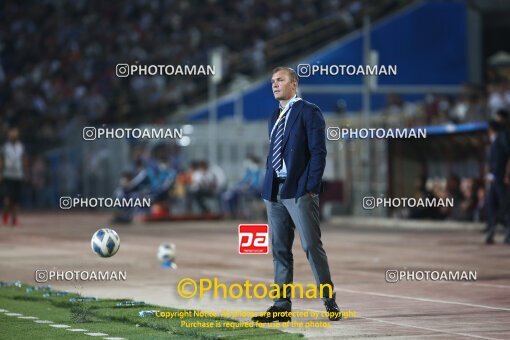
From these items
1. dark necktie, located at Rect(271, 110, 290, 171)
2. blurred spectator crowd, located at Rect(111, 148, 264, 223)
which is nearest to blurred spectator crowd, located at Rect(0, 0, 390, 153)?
blurred spectator crowd, located at Rect(111, 148, 264, 223)

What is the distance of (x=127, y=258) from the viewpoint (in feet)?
75.0

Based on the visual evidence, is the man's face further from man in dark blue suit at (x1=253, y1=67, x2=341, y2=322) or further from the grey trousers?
the grey trousers

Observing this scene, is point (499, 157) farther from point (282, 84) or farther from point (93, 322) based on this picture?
point (93, 322)

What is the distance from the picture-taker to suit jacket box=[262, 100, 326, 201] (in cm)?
1275

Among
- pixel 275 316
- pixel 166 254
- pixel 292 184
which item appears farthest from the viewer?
pixel 166 254

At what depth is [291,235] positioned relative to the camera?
43.0 ft

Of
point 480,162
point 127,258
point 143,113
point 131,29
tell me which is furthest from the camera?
point 131,29

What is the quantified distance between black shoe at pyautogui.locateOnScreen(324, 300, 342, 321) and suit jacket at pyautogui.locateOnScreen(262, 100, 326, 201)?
1070mm

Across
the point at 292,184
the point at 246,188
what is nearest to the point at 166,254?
the point at 292,184

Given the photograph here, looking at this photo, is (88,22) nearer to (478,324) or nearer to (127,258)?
(127,258)

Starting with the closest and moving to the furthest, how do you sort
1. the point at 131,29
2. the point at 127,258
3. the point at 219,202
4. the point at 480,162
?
the point at 127,258 < the point at 480,162 < the point at 219,202 < the point at 131,29

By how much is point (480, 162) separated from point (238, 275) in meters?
14.5

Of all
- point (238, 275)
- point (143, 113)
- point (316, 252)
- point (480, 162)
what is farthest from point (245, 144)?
point (316, 252)

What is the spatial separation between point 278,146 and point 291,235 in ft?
2.77
